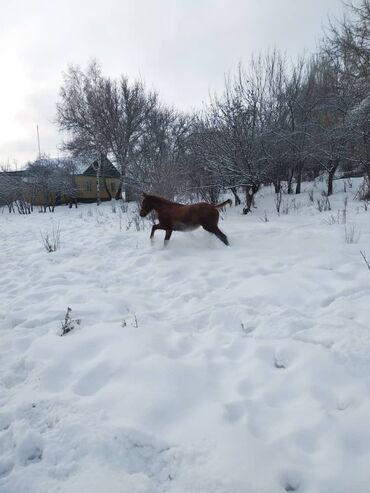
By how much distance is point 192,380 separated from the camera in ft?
7.80

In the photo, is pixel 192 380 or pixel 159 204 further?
pixel 159 204

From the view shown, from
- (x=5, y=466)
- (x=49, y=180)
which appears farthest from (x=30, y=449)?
(x=49, y=180)

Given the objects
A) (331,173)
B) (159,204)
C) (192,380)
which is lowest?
(192,380)

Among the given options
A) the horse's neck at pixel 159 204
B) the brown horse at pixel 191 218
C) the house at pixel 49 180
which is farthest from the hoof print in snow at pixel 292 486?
the house at pixel 49 180

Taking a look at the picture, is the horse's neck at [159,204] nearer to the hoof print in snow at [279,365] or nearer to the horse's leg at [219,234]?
the horse's leg at [219,234]

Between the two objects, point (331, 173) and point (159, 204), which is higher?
point (331, 173)

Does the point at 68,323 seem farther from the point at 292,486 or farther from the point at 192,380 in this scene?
the point at 292,486

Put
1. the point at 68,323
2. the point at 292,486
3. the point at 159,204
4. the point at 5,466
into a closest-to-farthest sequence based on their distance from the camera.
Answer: the point at 292,486 → the point at 5,466 → the point at 68,323 → the point at 159,204

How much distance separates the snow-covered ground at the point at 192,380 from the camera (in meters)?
1.66

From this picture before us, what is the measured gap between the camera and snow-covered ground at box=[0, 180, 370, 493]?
1.66 m

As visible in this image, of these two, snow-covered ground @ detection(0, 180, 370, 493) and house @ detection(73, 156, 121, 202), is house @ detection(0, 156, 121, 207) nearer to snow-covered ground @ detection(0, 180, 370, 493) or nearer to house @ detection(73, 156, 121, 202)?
house @ detection(73, 156, 121, 202)

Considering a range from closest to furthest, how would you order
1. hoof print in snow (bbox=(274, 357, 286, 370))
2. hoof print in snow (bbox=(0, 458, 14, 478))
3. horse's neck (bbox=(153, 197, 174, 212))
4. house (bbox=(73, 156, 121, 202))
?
hoof print in snow (bbox=(0, 458, 14, 478)), hoof print in snow (bbox=(274, 357, 286, 370)), horse's neck (bbox=(153, 197, 174, 212)), house (bbox=(73, 156, 121, 202))

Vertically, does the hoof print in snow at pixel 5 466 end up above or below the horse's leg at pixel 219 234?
below

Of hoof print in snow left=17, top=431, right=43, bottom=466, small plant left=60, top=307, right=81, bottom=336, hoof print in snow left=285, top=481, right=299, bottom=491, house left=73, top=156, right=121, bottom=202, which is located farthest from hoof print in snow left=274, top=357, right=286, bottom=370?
house left=73, top=156, right=121, bottom=202
